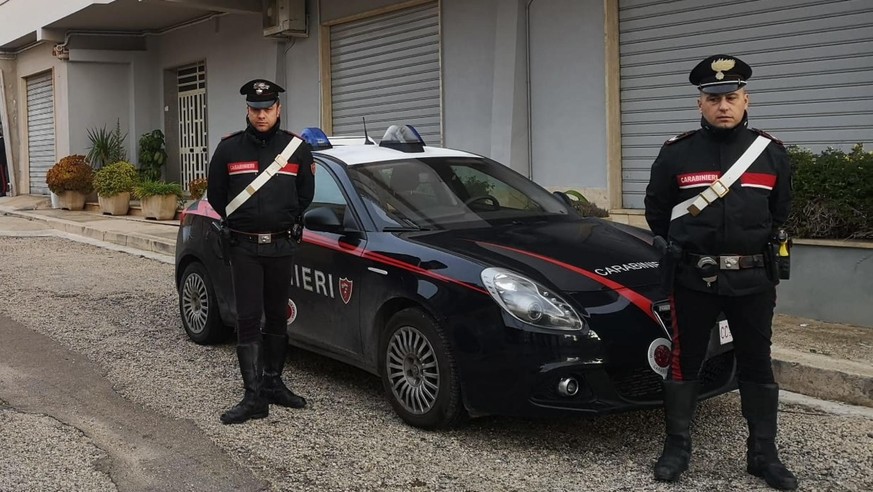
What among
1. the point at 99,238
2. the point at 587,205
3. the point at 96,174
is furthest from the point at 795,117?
the point at 96,174

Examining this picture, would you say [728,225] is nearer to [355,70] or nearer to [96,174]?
[355,70]

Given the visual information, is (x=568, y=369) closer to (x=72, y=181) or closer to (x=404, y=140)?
(x=404, y=140)

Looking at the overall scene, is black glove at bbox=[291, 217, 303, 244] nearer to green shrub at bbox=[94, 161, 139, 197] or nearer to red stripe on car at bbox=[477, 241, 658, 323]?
red stripe on car at bbox=[477, 241, 658, 323]

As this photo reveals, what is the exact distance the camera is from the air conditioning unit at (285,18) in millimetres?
14453

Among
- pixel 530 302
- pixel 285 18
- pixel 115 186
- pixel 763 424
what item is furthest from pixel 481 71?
pixel 115 186

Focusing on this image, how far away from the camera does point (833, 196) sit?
6.93 meters

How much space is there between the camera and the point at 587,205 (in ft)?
30.5

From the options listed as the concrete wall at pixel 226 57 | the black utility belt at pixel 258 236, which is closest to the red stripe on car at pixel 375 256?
the black utility belt at pixel 258 236

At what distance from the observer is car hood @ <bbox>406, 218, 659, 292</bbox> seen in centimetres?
451

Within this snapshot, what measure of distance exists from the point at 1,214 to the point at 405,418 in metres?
18.4

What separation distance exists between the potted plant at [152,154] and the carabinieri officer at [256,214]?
1501cm

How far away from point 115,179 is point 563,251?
48.4 ft

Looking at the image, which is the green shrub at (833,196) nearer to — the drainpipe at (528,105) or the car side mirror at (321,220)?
the car side mirror at (321,220)

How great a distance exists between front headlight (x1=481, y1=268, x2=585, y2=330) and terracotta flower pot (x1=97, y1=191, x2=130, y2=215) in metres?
14.7
